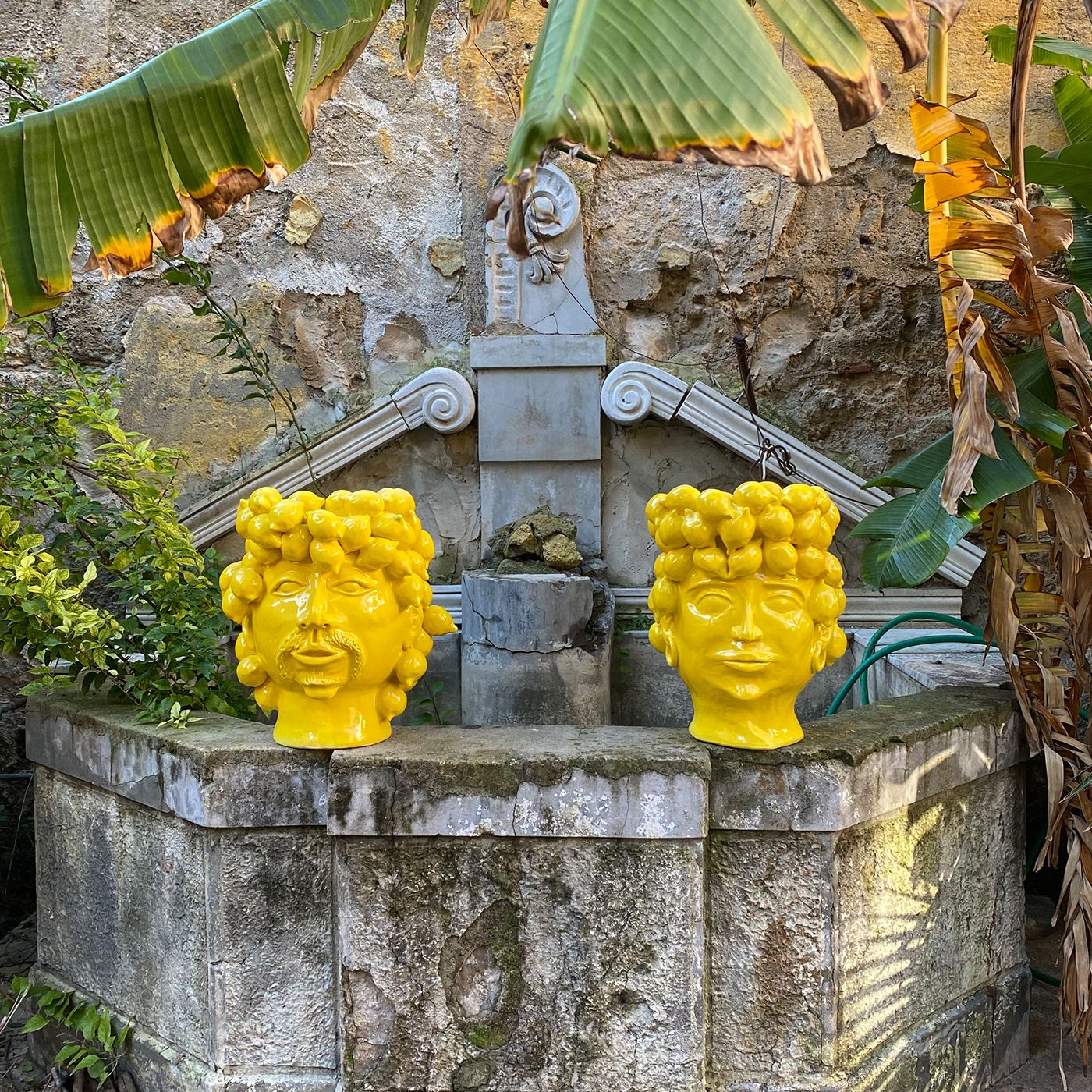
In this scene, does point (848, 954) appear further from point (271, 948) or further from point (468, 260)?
point (468, 260)

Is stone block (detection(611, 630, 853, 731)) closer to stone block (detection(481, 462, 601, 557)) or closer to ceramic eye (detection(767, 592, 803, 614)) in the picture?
stone block (detection(481, 462, 601, 557))

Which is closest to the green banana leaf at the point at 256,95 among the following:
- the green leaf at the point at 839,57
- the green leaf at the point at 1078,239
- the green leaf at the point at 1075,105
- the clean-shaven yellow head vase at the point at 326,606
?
the green leaf at the point at 839,57

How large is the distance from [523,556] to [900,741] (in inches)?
63.0

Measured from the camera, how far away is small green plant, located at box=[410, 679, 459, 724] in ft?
10.3

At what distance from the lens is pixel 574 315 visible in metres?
3.42

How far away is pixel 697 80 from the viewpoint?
1.32 meters

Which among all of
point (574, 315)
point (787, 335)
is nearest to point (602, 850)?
point (574, 315)

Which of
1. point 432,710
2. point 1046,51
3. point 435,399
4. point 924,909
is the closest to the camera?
point 924,909

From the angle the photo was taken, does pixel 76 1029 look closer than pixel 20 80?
Yes

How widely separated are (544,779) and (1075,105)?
2.80 meters

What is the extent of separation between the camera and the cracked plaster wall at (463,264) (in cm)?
356

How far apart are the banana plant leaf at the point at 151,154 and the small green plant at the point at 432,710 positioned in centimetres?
170

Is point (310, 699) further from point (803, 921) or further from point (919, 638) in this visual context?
point (919, 638)

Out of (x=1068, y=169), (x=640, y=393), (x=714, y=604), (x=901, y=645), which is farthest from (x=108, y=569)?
(x=1068, y=169)
